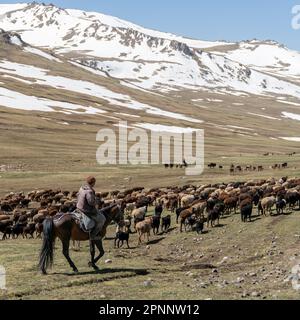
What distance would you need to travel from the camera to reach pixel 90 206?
1697 cm

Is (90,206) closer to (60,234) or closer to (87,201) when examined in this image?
(87,201)

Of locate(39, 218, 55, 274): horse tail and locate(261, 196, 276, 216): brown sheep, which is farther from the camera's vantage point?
locate(261, 196, 276, 216): brown sheep

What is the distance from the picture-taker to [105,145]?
101625mm

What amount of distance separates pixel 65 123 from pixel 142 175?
228ft

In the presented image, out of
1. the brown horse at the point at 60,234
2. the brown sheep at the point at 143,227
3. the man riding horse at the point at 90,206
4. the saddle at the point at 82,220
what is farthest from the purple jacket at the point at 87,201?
the brown sheep at the point at 143,227

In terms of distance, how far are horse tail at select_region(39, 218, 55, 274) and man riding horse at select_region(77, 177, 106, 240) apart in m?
1.15

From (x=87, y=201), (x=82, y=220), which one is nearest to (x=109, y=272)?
(x=82, y=220)

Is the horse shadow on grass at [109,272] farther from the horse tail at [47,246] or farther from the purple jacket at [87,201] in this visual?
the purple jacket at [87,201]

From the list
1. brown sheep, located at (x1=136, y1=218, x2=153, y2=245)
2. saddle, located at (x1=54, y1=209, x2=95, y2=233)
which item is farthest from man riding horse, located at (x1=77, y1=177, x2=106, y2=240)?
brown sheep, located at (x1=136, y1=218, x2=153, y2=245)

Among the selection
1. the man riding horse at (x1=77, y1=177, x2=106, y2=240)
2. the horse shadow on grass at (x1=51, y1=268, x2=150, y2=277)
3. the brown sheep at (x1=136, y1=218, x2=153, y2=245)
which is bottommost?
the horse shadow on grass at (x1=51, y1=268, x2=150, y2=277)

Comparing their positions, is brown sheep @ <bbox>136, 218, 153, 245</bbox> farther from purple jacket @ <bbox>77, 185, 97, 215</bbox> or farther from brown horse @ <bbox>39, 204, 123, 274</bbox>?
purple jacket @ <bbox>77, 185, 97, 215</bbox>

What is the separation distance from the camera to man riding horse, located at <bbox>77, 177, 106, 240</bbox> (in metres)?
16.8
